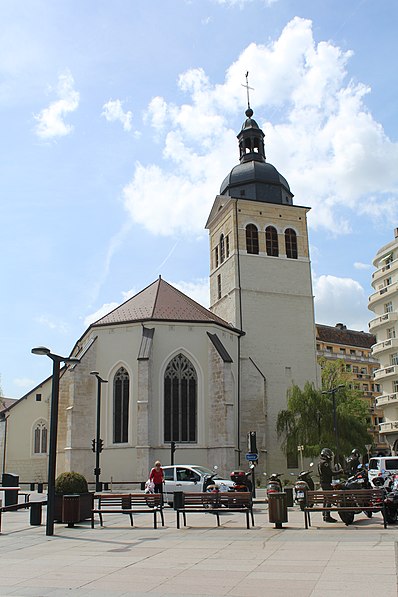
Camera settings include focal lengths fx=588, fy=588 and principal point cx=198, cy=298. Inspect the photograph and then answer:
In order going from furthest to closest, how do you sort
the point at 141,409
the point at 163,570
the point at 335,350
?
the point at 335,350
the point at 141,409
the point at 163,570

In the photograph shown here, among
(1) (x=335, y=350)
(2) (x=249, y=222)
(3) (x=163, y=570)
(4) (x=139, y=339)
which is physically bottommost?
(3) (x=163, y=570)

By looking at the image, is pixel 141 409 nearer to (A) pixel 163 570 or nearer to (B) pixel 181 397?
(B) pixel 181 397

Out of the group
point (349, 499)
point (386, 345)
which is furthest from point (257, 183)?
point (349, 499)

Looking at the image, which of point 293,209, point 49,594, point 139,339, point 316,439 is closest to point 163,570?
point 49,594

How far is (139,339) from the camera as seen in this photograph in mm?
31016

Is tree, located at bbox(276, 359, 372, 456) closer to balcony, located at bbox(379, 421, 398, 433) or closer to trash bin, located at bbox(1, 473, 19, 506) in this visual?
balcony, located at bbox(379, 421, 398, 433)

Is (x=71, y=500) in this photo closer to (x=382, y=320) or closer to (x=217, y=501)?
(x=217, y=501)

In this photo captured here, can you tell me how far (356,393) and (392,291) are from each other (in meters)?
10.1

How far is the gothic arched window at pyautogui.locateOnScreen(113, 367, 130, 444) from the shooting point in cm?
3005

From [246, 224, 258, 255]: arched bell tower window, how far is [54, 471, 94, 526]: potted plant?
26023 mm

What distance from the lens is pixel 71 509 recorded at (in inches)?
547

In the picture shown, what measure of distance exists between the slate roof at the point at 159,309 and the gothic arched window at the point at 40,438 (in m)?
10.9

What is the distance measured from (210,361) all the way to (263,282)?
29.5 feet

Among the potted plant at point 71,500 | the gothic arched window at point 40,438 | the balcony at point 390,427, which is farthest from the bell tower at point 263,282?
the potted plant at point 71,500
